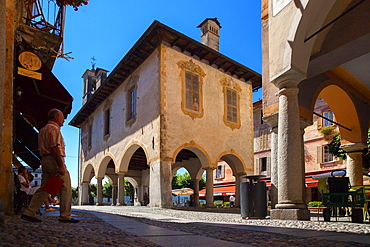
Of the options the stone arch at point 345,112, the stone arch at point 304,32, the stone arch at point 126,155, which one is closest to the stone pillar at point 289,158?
the stone arch at point 304,32

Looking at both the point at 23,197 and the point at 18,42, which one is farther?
the point at 18,42

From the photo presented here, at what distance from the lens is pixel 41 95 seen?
9266mm

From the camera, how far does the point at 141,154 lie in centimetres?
2162

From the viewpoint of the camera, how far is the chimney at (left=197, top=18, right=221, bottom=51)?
70.5ft

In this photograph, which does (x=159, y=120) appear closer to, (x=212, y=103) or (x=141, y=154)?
(x=212, y=103)

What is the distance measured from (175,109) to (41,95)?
7674 mm

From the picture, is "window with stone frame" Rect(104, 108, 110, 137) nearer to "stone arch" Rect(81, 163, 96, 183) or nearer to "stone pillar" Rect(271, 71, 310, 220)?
"stone arch" Rect(81, 163, 96, 183)

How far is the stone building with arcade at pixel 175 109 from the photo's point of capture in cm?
1583

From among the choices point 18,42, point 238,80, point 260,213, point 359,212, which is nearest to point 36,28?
A: point 18,42

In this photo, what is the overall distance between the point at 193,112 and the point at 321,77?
8817mm

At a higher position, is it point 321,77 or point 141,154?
point 321,77

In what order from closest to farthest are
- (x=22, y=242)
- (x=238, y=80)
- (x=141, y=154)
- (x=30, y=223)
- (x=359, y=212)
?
(x=22, y=242)
(x=30, y=223)
(x=359, y=212)
(x=238, y=80)
(x=141, y=154)

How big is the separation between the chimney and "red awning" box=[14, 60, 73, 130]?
12.7 meters

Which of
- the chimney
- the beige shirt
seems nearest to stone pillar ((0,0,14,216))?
the beige shirt
